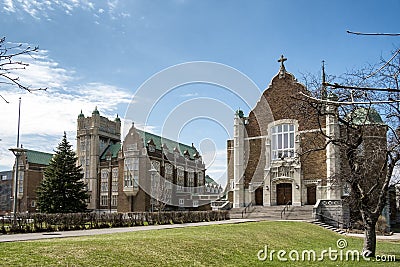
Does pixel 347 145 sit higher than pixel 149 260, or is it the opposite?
pixel 347 145

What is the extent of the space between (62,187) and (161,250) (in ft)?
104

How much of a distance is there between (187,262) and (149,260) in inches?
48.3

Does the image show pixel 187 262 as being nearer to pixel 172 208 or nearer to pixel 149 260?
pixel 149 260

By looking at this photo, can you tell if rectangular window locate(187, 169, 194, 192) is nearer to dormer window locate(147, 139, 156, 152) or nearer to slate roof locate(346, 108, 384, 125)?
dormer window locate(147, 139, 156, 152)

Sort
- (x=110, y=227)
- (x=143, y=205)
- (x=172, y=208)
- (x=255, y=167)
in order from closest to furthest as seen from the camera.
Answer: (x=110, y=227) → (x=255, y=167) → (x=143, y=205) → (x=172, y=208)

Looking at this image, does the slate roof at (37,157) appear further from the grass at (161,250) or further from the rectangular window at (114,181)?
the grass at (161,250)

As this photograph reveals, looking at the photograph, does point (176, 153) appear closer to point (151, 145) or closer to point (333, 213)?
point (151, 145)

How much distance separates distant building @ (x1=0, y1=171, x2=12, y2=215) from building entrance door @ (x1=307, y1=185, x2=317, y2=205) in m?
51.7

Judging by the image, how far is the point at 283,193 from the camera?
3756 centimetres

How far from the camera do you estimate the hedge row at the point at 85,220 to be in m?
20.6

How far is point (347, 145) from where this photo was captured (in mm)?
15266

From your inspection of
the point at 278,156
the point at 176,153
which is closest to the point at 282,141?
the point at 278,156

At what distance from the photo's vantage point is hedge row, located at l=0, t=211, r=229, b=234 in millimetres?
20623

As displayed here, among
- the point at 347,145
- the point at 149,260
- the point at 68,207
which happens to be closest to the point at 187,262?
the point at 149,260
